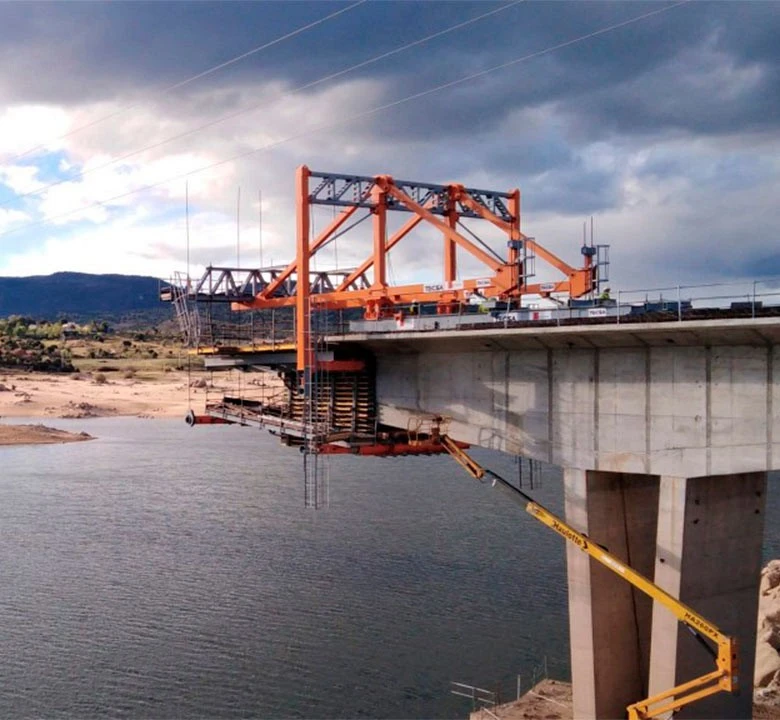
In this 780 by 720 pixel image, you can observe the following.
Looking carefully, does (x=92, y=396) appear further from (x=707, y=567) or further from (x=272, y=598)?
(x=707, y=567)

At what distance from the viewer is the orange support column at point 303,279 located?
86.9ft

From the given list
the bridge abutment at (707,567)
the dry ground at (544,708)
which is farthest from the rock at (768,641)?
the bridge abutment at (707,567)

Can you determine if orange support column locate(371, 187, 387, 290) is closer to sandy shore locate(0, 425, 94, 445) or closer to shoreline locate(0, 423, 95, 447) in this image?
shoreline locate(0, 423, 95, 447)

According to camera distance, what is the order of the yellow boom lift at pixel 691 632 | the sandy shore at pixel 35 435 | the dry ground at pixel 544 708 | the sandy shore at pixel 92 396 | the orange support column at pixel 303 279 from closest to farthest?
1. the yellow boom lift at pixel 691 632
2. the dry ground at pixel 544 708
3. the orange support column at pixel 303 279
4. the sandy shore at pixel 35 435
5. the sandy shore at pixel 92 396

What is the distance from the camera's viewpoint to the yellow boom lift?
16469mm

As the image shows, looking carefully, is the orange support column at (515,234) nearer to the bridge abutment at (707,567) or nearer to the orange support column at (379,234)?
the orange support column at (379,234)

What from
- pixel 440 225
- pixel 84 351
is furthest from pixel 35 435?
pixel 440 225

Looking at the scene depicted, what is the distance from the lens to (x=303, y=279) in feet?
90.5

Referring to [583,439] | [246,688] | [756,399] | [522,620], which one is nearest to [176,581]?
[246,688]

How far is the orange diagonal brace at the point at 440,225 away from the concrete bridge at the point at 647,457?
5408 mm

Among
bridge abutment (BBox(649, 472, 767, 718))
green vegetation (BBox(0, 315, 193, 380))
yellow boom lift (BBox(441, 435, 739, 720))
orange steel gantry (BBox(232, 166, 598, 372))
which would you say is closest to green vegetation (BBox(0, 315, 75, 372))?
green vegetation (BBox(0, 315, 193, 380))

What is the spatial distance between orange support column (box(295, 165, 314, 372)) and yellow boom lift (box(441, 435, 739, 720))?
9.05m

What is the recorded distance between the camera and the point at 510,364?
73.6ft

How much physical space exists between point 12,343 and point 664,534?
133872mm
